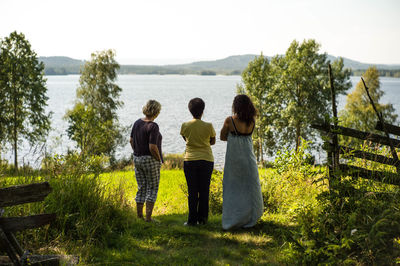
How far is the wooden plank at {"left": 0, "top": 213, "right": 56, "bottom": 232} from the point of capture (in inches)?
143

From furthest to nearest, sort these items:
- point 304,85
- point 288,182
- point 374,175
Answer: point 304,85 < point 288,182 < point 374,175

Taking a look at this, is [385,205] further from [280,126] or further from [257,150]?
[257,150]

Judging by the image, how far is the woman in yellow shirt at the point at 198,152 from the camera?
588cm

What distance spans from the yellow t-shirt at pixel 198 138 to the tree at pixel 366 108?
4433 cm

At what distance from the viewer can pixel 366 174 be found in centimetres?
527

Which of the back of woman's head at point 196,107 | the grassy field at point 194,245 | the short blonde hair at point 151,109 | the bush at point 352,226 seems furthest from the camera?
the short blonde hair at point 151,109

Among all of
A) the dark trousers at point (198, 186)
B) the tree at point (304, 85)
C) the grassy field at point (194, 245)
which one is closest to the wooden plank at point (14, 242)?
the grassy field at point (194, 245)

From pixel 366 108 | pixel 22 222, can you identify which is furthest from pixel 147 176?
pixel 366 108

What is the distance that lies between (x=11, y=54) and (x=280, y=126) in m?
27.3

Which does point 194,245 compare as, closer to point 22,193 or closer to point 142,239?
point 142,239

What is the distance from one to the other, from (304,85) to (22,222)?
119ft

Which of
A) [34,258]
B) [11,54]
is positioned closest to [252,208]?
[34,258]

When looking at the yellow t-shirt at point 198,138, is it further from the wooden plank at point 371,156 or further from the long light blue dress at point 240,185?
the wooden plank at point 371,156

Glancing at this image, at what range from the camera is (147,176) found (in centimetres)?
627
